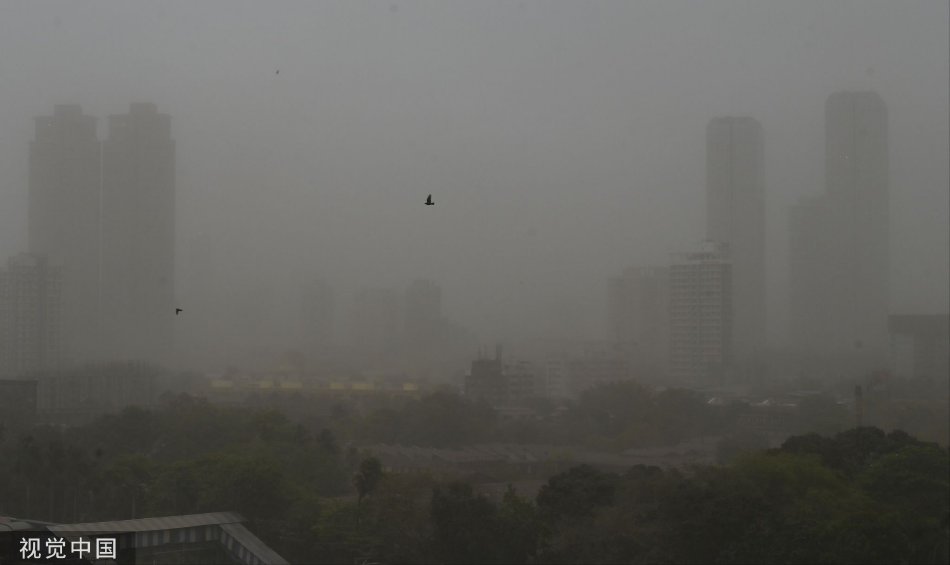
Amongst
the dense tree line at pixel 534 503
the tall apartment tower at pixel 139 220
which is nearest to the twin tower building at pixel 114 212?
the tall apartment tower at pixel 139 220

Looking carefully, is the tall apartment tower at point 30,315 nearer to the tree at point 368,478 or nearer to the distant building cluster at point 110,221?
the distant building cluster at point 110,221

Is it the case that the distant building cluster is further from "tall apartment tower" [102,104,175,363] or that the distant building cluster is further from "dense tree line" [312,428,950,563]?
"dense tree line" [312,428,950,563]

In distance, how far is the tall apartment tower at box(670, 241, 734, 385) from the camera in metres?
16.4

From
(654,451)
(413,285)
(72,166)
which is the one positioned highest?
(72,166)

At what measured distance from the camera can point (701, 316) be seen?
16406 mm

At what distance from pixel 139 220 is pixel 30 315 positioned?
2559 mm

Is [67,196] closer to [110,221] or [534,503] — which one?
[110,221]

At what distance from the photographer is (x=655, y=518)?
7.38 m

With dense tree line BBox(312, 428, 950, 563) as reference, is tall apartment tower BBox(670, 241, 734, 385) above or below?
above

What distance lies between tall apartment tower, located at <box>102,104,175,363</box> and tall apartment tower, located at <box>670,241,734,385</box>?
8863 millimetres

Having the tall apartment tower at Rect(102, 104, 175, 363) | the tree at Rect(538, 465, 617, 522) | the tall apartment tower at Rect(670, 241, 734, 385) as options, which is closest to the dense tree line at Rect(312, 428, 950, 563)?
the tree at Rect(538, 465, 617, 522)

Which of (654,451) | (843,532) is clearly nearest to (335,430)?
(654,451)

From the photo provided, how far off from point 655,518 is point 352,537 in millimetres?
2397

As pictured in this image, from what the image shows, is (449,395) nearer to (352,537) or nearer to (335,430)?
(335,430)
